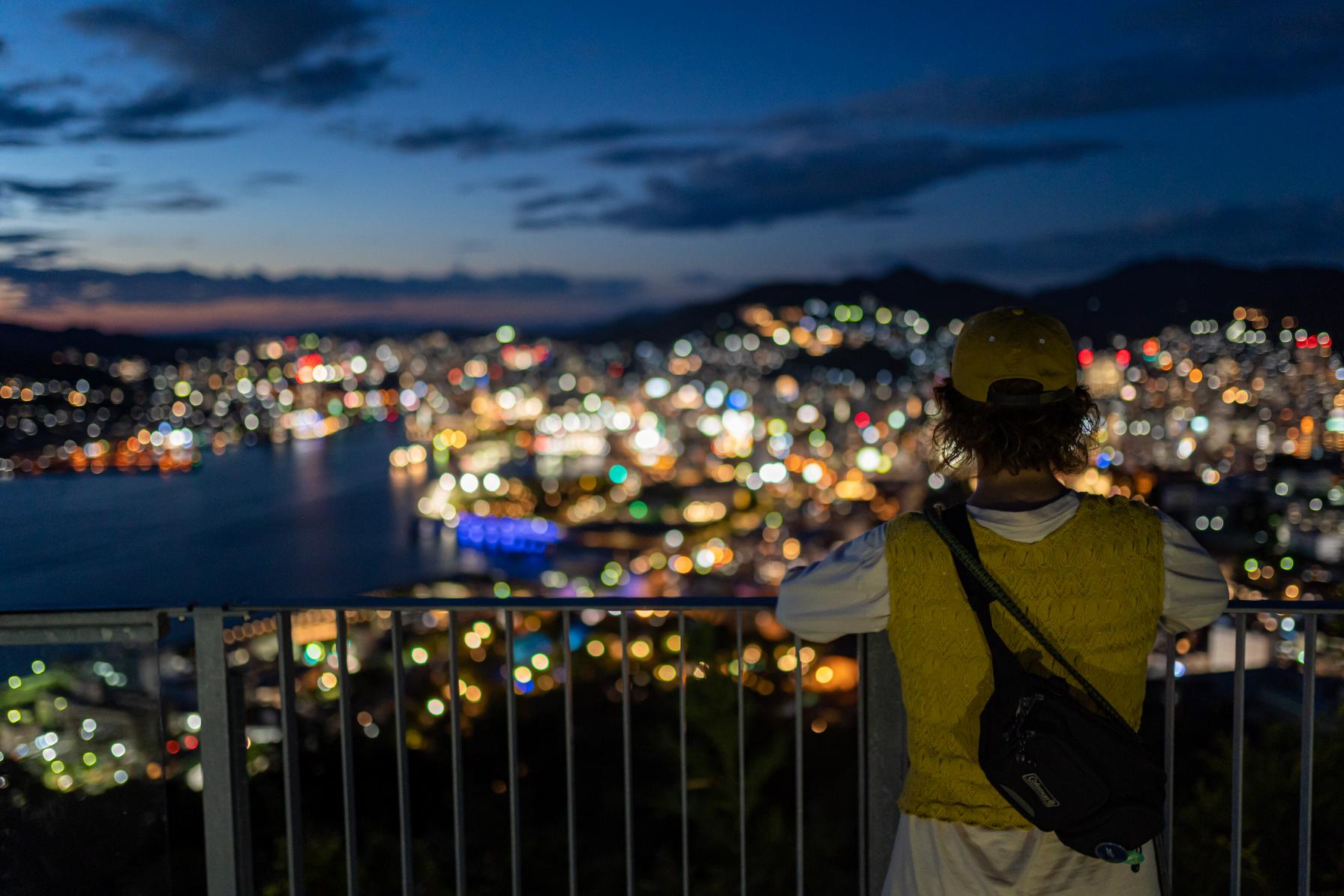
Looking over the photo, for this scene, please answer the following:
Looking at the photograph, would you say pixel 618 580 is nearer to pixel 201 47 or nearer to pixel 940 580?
pixel 201 47

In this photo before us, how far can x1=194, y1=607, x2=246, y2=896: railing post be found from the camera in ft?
6.96

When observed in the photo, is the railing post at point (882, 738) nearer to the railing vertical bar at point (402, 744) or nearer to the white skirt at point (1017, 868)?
the white skirt at point (1017, 868)

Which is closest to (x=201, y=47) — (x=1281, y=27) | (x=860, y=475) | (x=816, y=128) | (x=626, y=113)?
(x=1281, y=27)

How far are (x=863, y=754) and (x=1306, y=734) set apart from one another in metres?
0.94

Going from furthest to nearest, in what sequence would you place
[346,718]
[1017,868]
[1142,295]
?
[1142,295] → [346,718] → [1017,868]

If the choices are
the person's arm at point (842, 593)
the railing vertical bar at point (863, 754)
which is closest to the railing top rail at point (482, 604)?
the railing vertical bar at point (863, 754)

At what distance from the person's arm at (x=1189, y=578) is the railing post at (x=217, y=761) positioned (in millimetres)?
1884

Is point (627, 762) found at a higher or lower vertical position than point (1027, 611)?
lower

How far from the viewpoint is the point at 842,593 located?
1.27 meters

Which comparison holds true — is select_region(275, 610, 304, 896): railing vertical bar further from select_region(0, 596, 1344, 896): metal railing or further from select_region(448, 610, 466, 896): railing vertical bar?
select_region(448, 610, 466, 896): railing vertical bar

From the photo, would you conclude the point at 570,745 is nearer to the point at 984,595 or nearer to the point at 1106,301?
the point at 984,595

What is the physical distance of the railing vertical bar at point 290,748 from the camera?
7.14 feet

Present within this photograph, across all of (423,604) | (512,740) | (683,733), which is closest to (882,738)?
(683,733)

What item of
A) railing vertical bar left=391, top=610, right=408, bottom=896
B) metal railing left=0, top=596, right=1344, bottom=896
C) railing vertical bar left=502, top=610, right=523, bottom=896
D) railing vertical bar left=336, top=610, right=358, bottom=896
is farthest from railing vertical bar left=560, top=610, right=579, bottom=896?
railing vertical bar left=336, top=610, right=358, bottom=896
